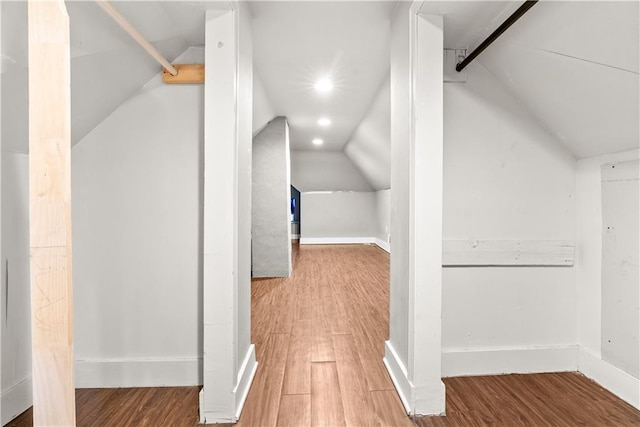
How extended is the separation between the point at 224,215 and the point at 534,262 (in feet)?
6.17

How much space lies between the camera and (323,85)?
293 centimetres

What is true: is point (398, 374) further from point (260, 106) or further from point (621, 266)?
point (260, 106)

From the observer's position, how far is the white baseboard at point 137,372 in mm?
1726

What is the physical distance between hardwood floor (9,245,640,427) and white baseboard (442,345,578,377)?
0.16 feet

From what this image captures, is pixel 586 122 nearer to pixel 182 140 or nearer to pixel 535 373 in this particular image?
pixel 535 373

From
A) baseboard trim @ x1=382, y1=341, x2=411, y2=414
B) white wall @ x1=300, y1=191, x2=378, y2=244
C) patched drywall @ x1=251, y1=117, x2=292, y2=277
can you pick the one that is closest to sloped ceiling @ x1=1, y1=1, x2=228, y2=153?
baseboard trim @ x1=382, y1=341, x2=411, y2=414

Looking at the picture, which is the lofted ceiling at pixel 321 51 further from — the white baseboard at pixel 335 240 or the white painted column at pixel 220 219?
the white baseboard at pixel 335 240

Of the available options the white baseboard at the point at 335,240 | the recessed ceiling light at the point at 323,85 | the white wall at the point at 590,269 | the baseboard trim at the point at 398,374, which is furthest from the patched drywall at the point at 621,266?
the white baseboard at the point at 335,240

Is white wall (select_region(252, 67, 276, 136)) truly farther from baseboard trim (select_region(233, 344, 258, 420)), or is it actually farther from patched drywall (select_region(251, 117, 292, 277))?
baseboard trim (select_region(233, 344, 258, 420))

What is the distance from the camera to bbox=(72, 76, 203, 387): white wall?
5.64ft

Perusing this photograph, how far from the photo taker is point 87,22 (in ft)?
3.91

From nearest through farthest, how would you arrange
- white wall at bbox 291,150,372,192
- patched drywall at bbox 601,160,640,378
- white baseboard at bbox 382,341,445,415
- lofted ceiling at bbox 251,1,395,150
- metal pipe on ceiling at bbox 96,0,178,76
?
metal pipe on ceiling at bbox 96,0,178,76, white baseboard at bbox 382,341,445,415, patched drywall at bbox 601,160,640,378, lofted ceiling at bbox 251,1,395,150, white wall at bbox 291,150,372,192

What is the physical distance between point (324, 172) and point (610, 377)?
6052 millimetres

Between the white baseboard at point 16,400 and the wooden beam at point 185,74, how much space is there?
1683 mm
